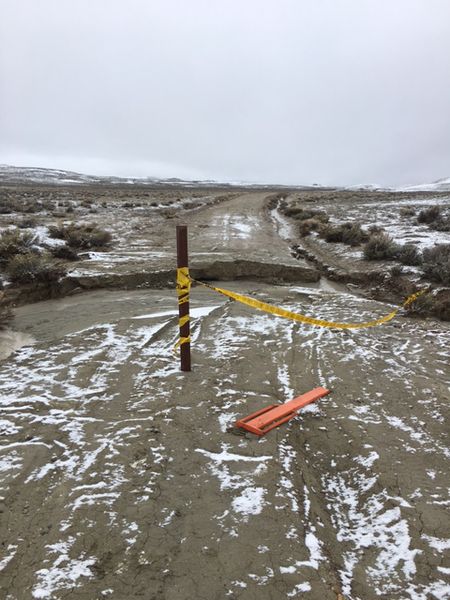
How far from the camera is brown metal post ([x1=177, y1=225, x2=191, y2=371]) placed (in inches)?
191

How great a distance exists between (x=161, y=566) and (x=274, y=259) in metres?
9.67

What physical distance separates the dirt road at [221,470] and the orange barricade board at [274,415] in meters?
0.10

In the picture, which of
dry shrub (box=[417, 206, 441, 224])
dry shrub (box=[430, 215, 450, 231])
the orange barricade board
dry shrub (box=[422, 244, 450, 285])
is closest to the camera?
the orange barricade board

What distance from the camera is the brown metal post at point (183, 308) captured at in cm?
486

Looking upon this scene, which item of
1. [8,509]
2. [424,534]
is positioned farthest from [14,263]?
[424,534]

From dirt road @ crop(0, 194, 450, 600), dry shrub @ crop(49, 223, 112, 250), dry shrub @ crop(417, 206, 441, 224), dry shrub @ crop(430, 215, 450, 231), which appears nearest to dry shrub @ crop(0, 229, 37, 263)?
dry shrub @ crop(49, 223, 112, 250)

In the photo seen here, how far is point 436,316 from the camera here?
8.06 meters

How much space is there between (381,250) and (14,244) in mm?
10271

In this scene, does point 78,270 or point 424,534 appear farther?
point 78,270

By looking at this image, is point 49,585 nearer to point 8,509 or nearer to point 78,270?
point 8,509

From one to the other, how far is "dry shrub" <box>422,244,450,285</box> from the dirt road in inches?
132

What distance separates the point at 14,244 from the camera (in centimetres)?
1057

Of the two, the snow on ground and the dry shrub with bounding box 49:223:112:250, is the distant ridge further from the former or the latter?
the snow on ground

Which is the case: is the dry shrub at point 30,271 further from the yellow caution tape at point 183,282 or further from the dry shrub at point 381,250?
the dry shrub at point 381,250
